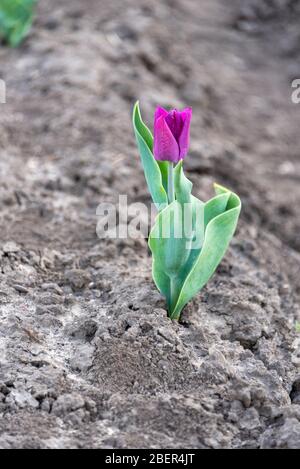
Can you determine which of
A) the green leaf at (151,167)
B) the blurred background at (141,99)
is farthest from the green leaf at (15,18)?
the green leaf at (151,167)

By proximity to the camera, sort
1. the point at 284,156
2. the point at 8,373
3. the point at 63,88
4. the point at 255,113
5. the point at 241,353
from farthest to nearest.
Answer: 1. the point at 255,113
2. the point at 284,156
3. the point at 63,88
4. the point at 241,353
5. the point at 8,373

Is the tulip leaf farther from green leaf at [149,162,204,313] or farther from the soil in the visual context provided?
the soil

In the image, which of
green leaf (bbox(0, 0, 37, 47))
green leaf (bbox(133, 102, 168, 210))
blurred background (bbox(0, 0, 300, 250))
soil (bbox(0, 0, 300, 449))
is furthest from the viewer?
green leaf (bbox(0, 0, 37, 47))

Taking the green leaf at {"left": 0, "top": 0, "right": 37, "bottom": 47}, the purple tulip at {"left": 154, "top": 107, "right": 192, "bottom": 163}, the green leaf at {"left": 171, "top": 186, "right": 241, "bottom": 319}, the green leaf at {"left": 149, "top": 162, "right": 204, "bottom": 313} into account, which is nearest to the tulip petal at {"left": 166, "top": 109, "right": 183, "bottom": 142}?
the purple tulip at {"left": 154, "top": 107, "right": 192, "bottom": 163}

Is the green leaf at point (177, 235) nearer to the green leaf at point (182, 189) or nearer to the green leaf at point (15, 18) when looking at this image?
the green leaf at point (182, 189)
